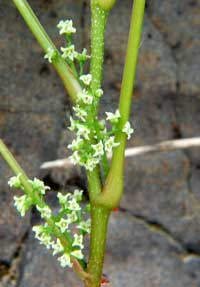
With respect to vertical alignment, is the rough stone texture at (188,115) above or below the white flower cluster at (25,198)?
above

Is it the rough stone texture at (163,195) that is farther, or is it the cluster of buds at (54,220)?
the rough stone texture at (163,195)

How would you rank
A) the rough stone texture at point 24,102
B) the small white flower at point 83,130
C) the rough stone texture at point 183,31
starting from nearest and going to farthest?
1. the small white flower at point 83,130
2. the rough stone texture at point 24,102
3. the rough stone texture at point 183,31

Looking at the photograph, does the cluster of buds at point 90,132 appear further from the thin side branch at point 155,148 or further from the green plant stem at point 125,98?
the thin side branch at point 155,148

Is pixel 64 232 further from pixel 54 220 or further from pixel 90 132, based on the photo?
pixel 90 132

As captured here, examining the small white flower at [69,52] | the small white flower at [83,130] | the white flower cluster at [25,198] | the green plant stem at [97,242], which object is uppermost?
the small white flower at [69,52]

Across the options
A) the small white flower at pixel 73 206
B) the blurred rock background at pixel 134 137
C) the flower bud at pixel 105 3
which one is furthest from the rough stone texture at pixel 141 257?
the flower bud at pixel 105 3

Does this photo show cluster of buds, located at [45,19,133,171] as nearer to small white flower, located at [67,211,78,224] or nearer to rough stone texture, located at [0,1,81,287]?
small white flower, located at [67,211,78,224]

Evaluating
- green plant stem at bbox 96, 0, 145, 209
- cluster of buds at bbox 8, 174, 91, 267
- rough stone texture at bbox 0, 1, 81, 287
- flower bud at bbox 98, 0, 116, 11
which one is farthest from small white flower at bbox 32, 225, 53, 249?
rough stone texture at bbox 0, 1, 81, 287
